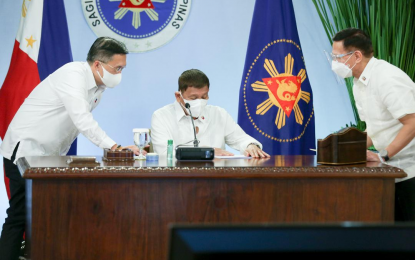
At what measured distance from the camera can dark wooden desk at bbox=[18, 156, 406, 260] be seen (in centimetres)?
206

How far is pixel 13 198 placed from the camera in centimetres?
287

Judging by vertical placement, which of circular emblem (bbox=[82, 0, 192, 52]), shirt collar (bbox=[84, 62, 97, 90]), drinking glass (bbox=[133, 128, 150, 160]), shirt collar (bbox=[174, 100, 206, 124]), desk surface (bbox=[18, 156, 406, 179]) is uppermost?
circular emblem (bbox=[82, 0, 192, 52])

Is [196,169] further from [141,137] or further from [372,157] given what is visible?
[372,157]

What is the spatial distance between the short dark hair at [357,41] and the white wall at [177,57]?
167cm

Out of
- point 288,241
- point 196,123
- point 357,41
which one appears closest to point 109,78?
point 196,123

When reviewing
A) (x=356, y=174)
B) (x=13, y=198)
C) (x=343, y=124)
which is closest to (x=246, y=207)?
(x=356, y=174)

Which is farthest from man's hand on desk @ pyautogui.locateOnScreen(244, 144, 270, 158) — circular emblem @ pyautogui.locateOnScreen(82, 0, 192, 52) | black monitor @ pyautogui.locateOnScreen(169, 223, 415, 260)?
black monitor @ pyautogui.locateOnScreen(169, 223, 415, 260)

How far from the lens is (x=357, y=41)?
9.02ft

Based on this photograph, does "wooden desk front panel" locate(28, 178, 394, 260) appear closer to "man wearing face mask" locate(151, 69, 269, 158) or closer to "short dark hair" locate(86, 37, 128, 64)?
"man wearing face mask" locate(151, 69, 269, 158)

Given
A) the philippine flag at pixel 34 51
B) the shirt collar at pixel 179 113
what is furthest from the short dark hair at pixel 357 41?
the philippine flag at pixel 34 51

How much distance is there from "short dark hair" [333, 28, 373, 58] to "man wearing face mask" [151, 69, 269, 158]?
78 centimetres

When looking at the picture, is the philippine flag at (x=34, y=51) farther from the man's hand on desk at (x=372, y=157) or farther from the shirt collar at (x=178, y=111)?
the man's hand on desk at (x=372, y=157)

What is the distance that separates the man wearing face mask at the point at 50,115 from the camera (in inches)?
112

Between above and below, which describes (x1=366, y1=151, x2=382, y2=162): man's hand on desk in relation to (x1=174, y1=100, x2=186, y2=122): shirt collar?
below
